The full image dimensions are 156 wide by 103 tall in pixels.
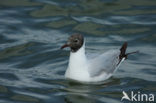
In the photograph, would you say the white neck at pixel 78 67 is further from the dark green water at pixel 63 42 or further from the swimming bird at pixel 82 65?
the dark green water at pixel 63 42

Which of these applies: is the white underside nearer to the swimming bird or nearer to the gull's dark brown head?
the swimming bird

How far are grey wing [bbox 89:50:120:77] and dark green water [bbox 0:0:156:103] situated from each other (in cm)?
24

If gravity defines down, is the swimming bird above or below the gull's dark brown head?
below

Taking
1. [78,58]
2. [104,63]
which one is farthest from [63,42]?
[78,58]

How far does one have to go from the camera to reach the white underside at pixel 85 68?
378 inches

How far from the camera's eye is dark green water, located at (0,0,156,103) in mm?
9352

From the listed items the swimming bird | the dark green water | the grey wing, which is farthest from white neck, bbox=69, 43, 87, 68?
the dark green water

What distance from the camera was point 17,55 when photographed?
37.9 feet

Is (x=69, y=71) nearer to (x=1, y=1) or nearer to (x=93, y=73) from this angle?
(x=93, y=73)

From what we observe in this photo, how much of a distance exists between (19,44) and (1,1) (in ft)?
9.81

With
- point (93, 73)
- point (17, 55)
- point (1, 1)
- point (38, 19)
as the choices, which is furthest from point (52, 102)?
point (1, 1)

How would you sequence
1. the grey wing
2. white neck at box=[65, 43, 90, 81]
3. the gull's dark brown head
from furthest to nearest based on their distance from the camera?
the grey wing
white neck at box=[65, 43, 90, 81]
the gull's dark brown head

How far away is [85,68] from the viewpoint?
965cm

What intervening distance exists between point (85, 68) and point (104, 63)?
0.49 meters
